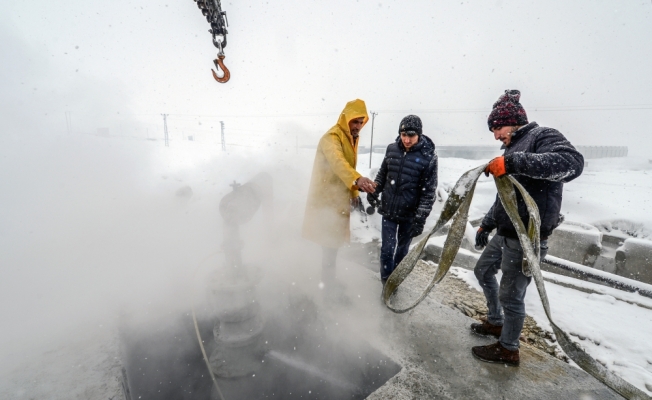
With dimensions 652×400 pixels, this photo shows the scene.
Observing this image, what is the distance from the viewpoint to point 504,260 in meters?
2.22

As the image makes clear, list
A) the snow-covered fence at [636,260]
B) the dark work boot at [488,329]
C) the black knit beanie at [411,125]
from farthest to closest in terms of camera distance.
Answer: the snow-covered fence at [636,260], the black knit beanie at [411,125], the dark work boot at [488,329]

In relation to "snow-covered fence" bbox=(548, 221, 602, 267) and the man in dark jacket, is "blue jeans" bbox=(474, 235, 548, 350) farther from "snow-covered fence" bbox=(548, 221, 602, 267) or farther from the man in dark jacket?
"snow-covered fence" bbox=(548, 221, 602, 267)

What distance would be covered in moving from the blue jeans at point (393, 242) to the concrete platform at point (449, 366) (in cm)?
57

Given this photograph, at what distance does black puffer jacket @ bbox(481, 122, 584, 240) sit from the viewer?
5.96 feet

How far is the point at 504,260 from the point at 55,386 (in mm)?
3474

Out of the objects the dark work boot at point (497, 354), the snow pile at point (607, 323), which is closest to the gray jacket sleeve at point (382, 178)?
the dark work boot at point (497, 354)

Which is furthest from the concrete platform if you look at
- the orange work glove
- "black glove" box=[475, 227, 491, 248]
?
the orange work glove

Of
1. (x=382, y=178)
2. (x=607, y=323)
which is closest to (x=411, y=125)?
(x=382, y=178)

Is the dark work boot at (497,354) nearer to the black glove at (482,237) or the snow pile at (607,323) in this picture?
the black glove at (482,237)

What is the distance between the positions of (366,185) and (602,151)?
294 ft

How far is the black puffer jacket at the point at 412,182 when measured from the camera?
3125mm

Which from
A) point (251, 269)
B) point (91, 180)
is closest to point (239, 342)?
point (251, 269)

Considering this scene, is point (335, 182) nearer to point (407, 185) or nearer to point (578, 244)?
point (407, 185)

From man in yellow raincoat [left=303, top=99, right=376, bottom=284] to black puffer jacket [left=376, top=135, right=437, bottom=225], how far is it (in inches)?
18.8
